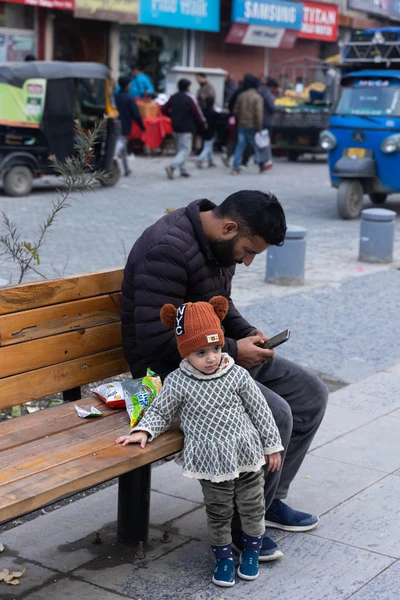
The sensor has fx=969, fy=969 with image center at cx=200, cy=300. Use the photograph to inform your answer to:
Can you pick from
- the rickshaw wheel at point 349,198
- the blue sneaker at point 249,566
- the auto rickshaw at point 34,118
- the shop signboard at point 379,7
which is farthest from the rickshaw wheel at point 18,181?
the shop signboard at point 379,7

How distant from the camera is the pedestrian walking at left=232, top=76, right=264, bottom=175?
18484 mm

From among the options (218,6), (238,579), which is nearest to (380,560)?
(238,579)

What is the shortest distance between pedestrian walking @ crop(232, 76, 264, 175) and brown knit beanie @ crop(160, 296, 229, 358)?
1535cm

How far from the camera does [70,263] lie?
9594 mm

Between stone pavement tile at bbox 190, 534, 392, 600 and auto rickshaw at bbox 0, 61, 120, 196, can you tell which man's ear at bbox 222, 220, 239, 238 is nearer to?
stone pavement tile at bbox 190, 534, 392, 600

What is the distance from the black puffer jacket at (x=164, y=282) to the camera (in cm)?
369

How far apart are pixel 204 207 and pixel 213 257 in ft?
0.88

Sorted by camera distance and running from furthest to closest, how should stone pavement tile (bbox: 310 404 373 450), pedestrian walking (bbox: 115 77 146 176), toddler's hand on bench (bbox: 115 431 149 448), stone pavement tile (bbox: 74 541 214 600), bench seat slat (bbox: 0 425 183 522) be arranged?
1. pedestrian walking (bbox: 115 77 146 176)
2. stone pavement tile (bbox: 310 404 373 450)
3. stone pavement tile (bbox: 74 541 214 600)
4. toddler's hand on bench (bbox: 115 431 149 448)
5. bench seat slat (bbox: 0 425 183 522)

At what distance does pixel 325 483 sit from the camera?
15.1ft

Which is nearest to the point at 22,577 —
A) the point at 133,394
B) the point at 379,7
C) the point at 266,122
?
the point at 133,394

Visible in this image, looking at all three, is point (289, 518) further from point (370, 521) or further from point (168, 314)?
point (168, 314)

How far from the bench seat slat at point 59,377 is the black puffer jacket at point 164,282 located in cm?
25

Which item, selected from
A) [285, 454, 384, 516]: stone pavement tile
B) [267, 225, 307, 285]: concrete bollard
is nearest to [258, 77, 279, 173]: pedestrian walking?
[267, 225, 307, 285]: concrete bollard

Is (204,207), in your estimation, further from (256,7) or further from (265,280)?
(256,7)
